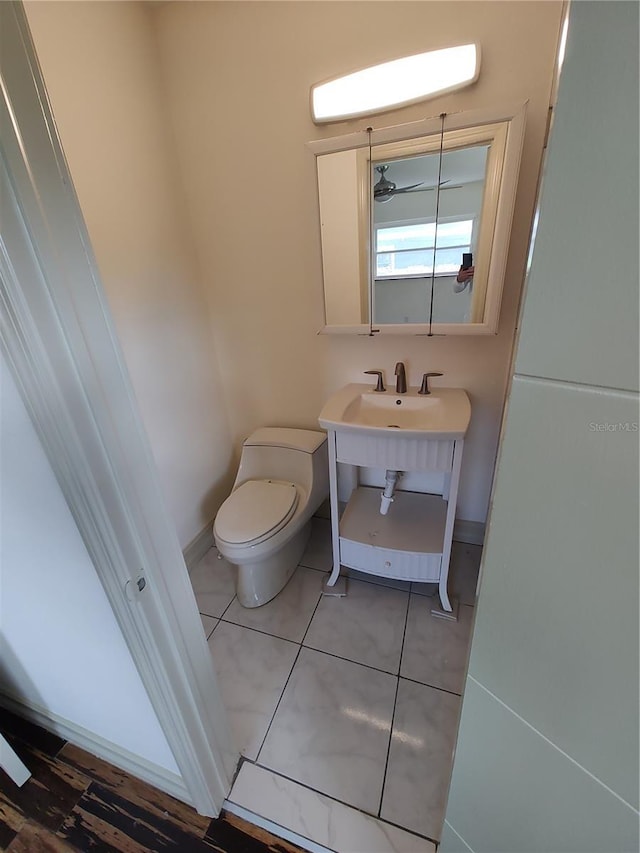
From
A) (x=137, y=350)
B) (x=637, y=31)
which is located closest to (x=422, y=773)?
(x=637, y=31)

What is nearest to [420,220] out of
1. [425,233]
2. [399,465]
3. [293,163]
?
[425,233]

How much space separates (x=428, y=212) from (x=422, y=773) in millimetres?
1839

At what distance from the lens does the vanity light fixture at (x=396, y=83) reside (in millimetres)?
1087

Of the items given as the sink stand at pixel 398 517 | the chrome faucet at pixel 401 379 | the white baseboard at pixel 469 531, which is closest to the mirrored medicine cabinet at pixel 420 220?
the chrome faucet at pixel 401 379

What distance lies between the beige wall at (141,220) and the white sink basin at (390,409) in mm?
741

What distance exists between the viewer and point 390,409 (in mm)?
1480

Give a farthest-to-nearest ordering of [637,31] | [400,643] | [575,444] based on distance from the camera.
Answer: [400,643] → [575,444] → [637,31]

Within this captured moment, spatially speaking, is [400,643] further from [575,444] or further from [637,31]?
[637,31]

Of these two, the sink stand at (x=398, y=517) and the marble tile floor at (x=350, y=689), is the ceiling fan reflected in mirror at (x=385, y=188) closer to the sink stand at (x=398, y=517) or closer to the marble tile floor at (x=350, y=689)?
the sink stand at (x=398, y=517)

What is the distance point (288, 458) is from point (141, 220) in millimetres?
1181

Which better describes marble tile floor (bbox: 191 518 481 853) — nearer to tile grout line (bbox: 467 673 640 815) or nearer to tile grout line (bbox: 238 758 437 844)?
tile grout line (bbox: 238 758 437 844)

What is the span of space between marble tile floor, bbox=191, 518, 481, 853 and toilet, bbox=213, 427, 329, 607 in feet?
0.42

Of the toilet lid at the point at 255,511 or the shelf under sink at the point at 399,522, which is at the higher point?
the toilet lid at the point at 255,511

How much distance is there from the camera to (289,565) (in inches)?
65.2
